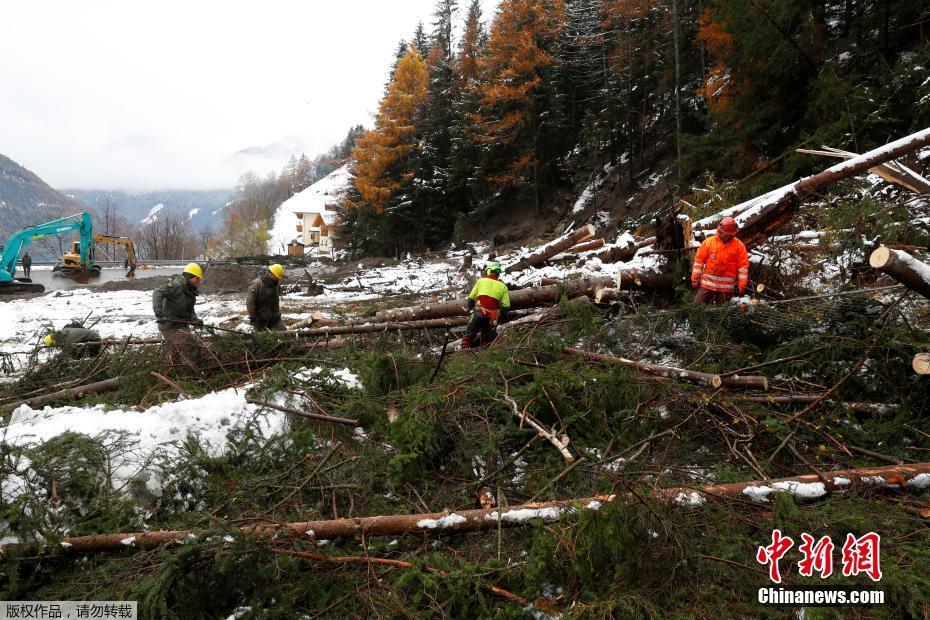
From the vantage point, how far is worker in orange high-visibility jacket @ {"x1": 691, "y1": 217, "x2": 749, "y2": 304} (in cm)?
573

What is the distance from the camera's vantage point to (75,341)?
5621 mm

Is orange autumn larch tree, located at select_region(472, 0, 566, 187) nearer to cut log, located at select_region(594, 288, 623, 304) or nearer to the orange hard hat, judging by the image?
cut log, located at select_region(594, 288, 623, 304)

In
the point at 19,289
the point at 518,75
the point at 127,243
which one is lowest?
the point at 19,289

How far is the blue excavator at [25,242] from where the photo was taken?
1736 centimetres

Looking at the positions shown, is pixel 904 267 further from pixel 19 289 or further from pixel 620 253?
pixel 19 289

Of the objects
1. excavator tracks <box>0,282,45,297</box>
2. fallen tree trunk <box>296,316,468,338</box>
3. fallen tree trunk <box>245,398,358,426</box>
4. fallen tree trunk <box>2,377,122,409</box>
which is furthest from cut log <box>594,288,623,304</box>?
excavator tracks <box>0,282,45,297</box>

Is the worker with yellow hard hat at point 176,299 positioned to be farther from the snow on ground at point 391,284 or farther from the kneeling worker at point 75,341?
the snow on ground at point 391,284

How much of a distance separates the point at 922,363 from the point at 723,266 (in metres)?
2.57

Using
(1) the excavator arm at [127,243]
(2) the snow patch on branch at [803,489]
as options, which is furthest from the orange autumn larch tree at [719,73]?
(1) the excavator arm at [127,243]

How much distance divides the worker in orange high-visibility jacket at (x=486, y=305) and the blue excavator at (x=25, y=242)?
19765 millimetres

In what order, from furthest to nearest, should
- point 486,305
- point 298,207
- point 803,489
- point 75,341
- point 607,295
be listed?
1. point 298,207
2. point 607,295
3. point 486,305
4. point 75,341
5. point 803,489

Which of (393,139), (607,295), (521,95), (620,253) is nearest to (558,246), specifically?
(620,253)

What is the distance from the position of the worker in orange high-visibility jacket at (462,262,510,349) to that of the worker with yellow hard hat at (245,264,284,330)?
120 inches

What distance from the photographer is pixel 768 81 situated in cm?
1128
